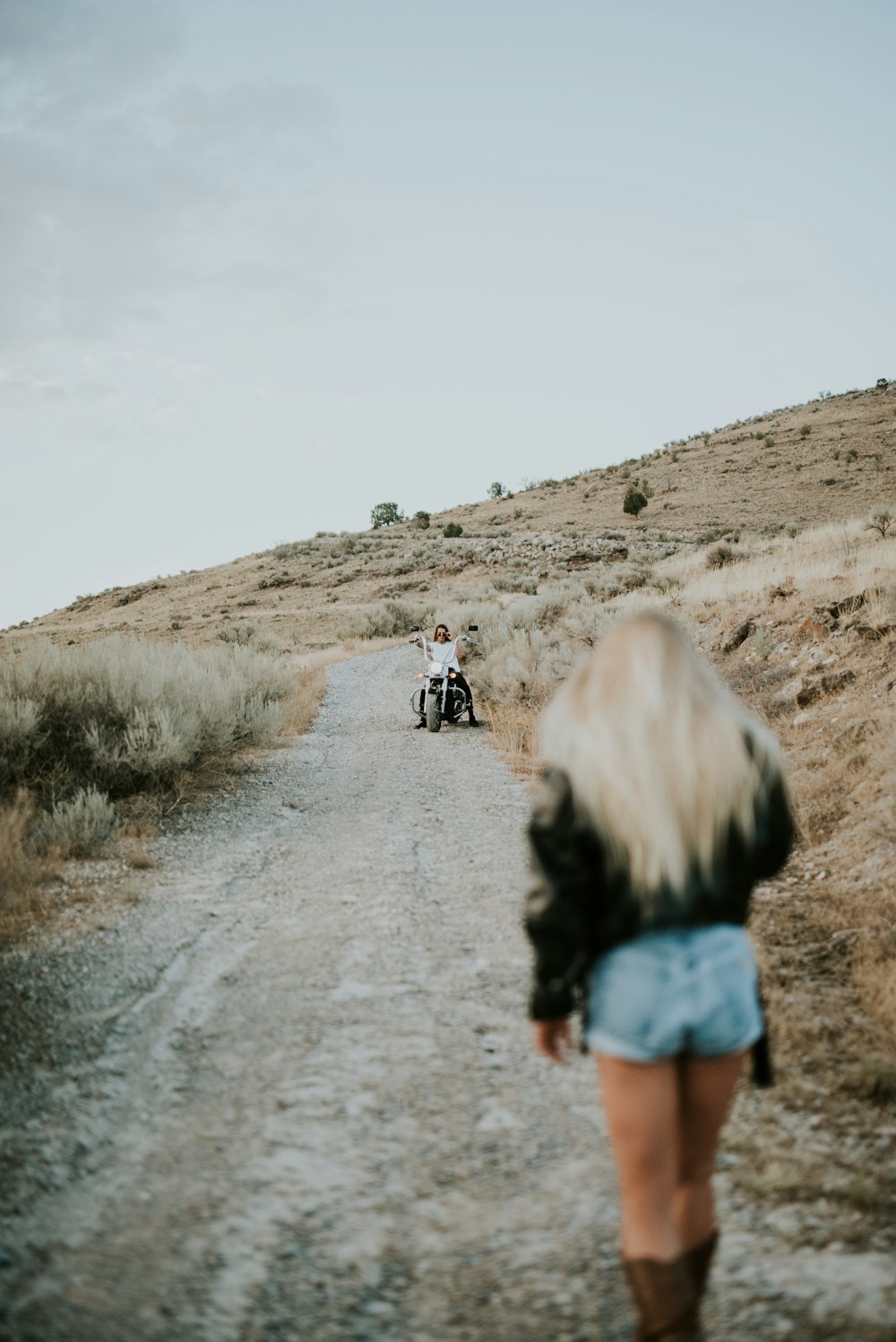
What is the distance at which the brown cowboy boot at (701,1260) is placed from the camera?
2.06m

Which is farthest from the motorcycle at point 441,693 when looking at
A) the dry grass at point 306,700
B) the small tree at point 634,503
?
the small tree at point 634,503

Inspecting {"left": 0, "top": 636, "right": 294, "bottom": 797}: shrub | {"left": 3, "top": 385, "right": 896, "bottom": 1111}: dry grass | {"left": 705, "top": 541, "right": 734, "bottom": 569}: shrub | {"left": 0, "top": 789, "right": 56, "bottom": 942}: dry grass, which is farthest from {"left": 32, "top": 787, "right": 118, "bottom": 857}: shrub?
{"left": 705, "top": 541, "right": 734, "bottom": 569}: shrub

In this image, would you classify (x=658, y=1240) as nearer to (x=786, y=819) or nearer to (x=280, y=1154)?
(x=786, y=819)

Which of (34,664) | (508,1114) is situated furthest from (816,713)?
(34,664)

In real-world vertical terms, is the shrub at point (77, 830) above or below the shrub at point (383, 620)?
below

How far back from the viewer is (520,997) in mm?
4301

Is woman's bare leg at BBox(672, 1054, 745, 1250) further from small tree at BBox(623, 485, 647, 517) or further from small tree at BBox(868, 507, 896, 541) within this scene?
small tree at BBox(623, 485, 647, 517)

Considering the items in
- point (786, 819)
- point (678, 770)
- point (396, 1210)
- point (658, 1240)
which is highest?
point (678, 770)

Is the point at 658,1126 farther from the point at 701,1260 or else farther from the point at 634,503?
the point at 634,503

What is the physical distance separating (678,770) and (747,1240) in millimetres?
1833

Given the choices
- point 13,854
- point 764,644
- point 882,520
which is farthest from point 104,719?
point 882,520

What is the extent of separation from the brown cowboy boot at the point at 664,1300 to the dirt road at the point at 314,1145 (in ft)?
1.46

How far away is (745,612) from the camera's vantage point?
13109mm

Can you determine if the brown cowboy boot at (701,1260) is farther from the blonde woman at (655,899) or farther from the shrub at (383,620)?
the shrub at (383,620)
